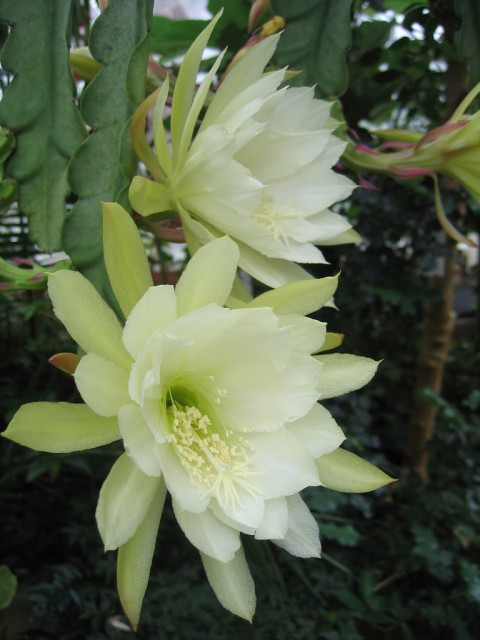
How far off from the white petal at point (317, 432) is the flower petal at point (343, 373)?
0.01 m

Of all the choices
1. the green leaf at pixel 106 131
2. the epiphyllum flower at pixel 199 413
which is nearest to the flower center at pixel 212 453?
the epiphyllum flower at pixel 199 413

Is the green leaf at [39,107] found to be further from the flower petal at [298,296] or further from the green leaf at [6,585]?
the green leaf at [6,585]

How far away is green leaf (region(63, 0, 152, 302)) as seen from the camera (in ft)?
1.16

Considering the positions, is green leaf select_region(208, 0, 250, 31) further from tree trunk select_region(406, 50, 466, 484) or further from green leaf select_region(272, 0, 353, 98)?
tree trunk select_region(406, 50, 466, 484)

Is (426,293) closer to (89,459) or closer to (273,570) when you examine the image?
(273,570)

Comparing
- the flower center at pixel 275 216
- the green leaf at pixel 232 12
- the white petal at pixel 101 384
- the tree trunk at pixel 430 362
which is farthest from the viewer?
the tree trunk at pixel 430 362

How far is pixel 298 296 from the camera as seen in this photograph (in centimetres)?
38

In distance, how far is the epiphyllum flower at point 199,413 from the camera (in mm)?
333

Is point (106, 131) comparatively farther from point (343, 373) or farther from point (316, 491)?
point (316, 491)

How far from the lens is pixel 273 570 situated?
3.19 ft

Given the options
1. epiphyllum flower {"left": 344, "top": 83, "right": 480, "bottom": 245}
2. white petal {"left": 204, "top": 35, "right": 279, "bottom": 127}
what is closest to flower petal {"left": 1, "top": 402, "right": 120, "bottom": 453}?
white petal {"left": 204, "top": 35, "right": 279, "bottom": 127}

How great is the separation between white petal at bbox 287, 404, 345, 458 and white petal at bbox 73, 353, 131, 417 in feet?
0.38

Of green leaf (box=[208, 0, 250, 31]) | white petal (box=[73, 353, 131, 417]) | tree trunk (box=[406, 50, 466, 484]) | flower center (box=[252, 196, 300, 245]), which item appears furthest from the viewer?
tree trunk (box=[406, 50, 466, 484])

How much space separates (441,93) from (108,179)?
1175 millimetres
